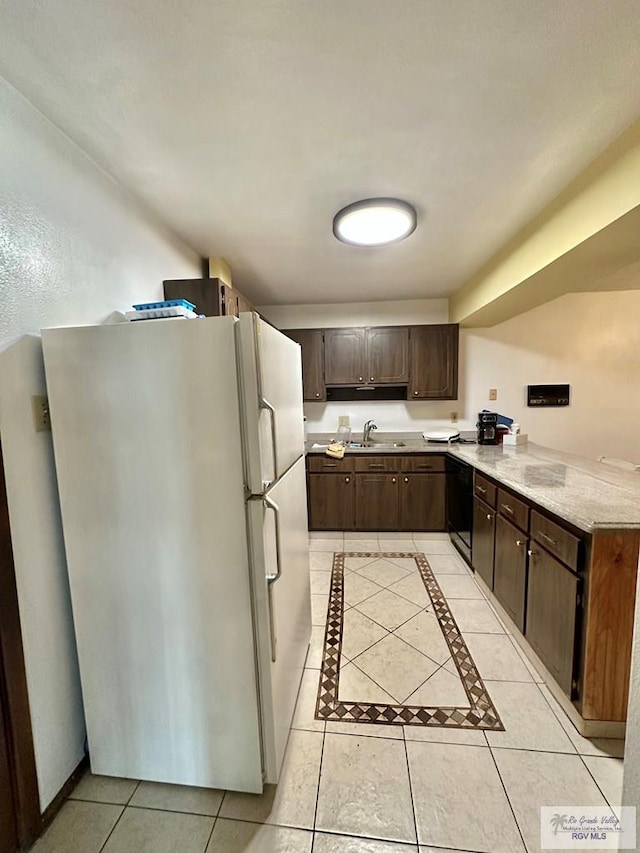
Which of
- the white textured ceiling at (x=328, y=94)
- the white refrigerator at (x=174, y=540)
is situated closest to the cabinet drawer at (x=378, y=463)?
the white textured ceiling at (x=328, y=94)

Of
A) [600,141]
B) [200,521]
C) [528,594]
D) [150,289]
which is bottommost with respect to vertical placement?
[528,594]

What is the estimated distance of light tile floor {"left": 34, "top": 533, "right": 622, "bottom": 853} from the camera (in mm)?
1124

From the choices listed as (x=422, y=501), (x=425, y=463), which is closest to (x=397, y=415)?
(x=425, y=463)

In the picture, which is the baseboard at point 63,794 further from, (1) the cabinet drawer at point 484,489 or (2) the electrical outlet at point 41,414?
(1) the cabinet drawer at point 484,489

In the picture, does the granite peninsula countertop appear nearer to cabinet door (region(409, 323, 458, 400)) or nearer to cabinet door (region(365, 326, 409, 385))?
cabinet door (region(409, 323, 458, 400))

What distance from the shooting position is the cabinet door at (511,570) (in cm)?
192

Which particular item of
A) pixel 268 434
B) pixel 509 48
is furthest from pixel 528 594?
pixel 509 48

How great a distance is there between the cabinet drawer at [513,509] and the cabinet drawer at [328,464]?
1.59m

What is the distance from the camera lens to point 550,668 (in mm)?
1648

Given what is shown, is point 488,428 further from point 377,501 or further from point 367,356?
point 367,356

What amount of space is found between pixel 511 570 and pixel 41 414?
8.07 feet

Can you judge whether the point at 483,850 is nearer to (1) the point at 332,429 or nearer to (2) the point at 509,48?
(2) the point at 509,48

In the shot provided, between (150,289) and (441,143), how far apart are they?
5.36 ft

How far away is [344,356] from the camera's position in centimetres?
387
